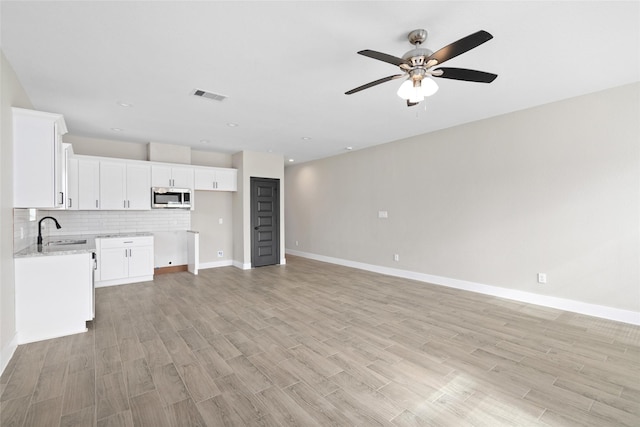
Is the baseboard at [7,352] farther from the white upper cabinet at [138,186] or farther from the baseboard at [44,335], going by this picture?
the white upper cabinet at [138,186]

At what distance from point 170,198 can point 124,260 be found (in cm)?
144

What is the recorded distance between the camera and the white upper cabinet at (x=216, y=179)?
20.8 feet

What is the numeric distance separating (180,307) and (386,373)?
9.89 ft

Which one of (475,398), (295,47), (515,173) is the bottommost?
(475,398)

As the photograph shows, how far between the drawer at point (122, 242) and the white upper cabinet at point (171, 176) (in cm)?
113

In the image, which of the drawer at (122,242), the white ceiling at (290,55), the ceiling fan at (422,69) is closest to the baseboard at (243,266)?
the drawer at (122,242)

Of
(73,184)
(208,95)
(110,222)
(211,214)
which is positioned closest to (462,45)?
(208,95)

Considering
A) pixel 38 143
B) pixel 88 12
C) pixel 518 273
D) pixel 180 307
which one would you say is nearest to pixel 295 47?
pixel 88 12

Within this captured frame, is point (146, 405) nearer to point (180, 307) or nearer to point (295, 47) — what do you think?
point (180, 307)

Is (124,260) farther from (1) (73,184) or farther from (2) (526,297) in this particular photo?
(2) (526,297)

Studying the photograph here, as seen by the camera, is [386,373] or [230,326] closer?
[386,373]

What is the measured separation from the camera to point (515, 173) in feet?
14.2

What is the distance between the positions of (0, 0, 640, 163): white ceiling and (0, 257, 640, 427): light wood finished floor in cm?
281

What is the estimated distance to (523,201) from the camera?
13.9ft
